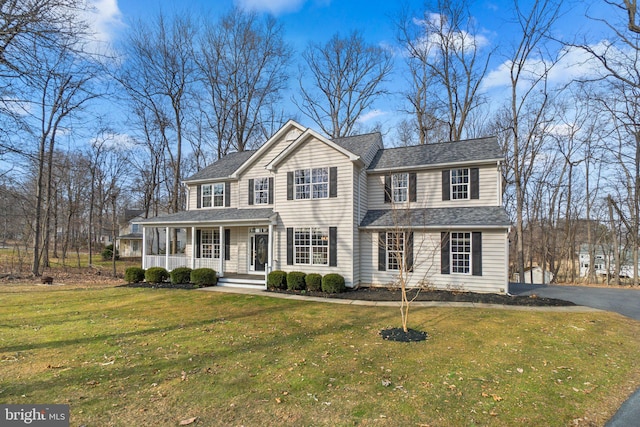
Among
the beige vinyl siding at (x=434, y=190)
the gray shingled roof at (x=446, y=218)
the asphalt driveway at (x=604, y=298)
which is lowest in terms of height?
the asphalt driveway at (x=604, y=298)

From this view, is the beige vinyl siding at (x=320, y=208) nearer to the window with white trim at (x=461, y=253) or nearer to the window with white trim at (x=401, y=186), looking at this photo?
the window with white trim at (x=401, y=186)

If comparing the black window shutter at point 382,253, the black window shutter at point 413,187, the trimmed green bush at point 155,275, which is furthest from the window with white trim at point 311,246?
the trimmed green bush at point 155,275

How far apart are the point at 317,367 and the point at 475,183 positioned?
10.9 meters

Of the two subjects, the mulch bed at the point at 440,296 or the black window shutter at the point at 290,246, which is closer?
the mulch bed at the point at 440,296

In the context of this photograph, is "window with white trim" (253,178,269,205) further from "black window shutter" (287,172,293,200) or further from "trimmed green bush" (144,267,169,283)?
"trimmed green bush" (144,267,169,283)

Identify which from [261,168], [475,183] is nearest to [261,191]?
[261,168]

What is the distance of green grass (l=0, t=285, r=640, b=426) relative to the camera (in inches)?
154

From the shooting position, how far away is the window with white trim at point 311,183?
13.4 meters

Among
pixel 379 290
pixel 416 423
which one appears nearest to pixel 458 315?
pixel 379 290

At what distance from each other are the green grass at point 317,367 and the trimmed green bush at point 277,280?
12.7 feet

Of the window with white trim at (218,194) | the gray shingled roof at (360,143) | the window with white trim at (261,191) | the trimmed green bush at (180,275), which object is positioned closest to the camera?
the trimmed green bush at (180,275)

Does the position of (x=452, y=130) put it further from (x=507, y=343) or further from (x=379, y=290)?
(x=507, y=343)

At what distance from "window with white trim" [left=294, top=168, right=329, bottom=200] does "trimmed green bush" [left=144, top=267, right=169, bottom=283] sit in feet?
25.8

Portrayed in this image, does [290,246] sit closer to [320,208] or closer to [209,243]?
[320,208]
